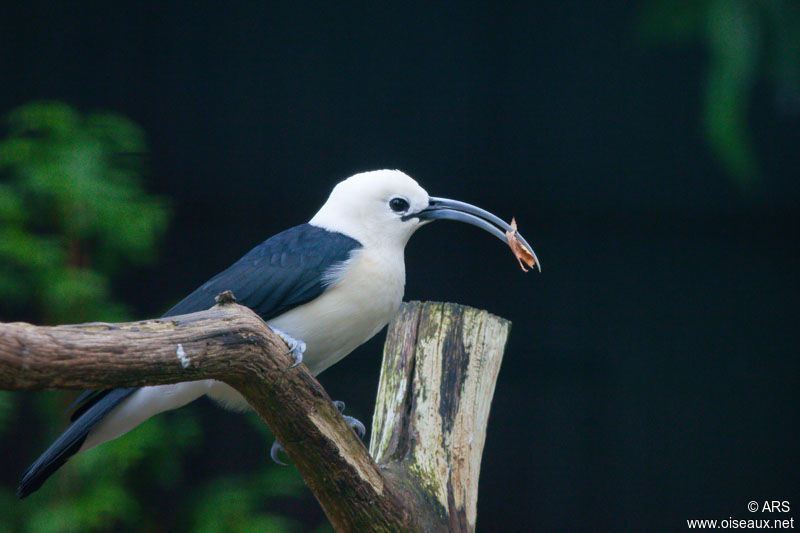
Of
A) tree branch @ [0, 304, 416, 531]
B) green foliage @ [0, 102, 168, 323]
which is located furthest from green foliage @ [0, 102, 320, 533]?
tree branch @ [0, 304, 416, 531]

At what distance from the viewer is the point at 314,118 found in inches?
161

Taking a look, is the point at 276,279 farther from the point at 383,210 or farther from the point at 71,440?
the point at 71,440

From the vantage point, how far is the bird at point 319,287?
2338 millimetres

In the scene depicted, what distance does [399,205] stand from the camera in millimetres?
2604

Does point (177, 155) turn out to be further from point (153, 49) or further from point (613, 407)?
point (613, 407)

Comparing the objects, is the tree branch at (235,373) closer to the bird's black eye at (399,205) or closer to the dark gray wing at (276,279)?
the dark gray wing at (276,279)

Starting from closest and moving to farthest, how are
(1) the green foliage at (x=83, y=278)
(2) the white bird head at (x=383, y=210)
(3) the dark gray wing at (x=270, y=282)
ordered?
(3) the dark gray wing at (x=270, y=282), (2) the white bird head at (x=383, y=210), (1) the green foliage at (x=83, y=278)

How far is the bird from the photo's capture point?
7.67 ft

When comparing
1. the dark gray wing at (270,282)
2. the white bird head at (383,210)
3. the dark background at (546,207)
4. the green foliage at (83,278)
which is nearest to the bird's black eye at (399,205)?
the white bird head at (383,210)

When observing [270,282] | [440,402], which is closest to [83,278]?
[270,282]

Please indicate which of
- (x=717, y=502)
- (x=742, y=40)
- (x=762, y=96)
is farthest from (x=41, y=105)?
(x=717, y=502)

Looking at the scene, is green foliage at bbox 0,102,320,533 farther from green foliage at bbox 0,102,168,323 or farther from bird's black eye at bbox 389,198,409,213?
bird's black eye at bbox 389,198,409,213

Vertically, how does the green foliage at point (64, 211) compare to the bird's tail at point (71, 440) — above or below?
above

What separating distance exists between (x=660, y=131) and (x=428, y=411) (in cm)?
215
